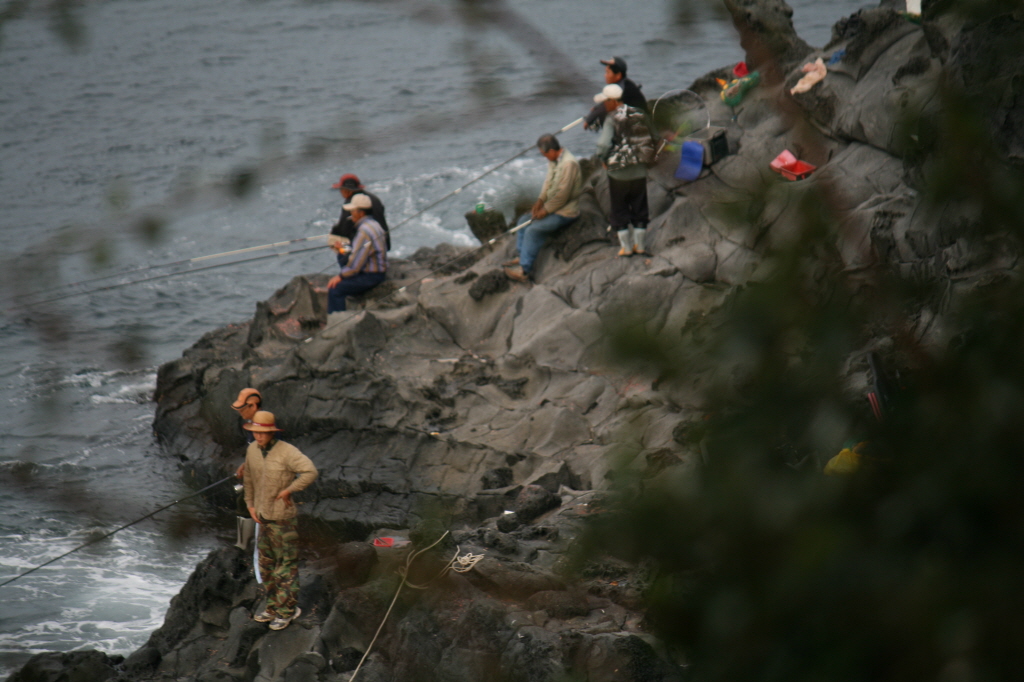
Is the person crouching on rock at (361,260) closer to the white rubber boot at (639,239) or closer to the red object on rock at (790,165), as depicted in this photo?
the white rubber boot at (639,239)

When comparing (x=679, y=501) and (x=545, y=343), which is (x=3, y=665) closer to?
(x=545, y=343)

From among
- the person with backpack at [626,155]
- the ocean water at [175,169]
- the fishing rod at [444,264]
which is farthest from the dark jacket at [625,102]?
the fishing rod at [444,264]

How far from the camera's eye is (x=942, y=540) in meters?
1.74

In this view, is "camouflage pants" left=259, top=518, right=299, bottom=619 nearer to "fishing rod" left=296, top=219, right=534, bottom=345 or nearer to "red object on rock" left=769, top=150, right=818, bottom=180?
"fishing rod" left=296, top=219, right=534, bottom=345

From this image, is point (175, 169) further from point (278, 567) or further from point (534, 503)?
point (534, 503)

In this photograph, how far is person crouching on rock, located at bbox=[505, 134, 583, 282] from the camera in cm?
1166

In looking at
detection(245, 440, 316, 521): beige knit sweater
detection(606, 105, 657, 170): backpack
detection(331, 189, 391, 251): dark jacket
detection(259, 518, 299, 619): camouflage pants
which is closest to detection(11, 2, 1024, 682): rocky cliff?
detection(259, 518, 299, 619): camouflage pants

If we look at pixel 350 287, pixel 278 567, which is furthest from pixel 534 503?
pixel 350 287

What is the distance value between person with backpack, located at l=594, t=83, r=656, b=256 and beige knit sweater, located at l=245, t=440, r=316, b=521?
547 cm

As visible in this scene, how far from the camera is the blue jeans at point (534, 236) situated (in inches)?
483

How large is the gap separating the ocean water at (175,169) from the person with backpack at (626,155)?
788 mm

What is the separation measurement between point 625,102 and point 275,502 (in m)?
6.80

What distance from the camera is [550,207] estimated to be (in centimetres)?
1195

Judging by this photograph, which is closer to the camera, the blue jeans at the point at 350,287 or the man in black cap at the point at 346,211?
the man in black cap at the point at 346,211
